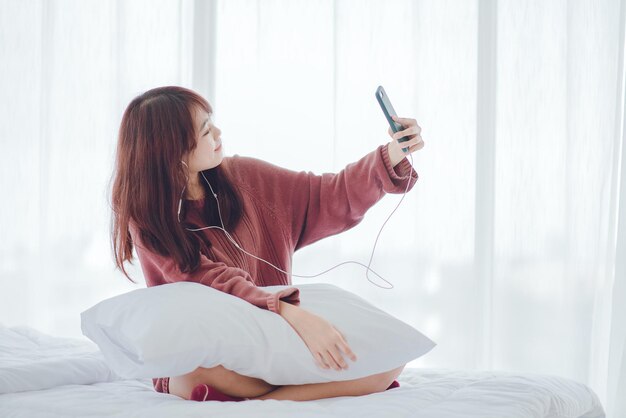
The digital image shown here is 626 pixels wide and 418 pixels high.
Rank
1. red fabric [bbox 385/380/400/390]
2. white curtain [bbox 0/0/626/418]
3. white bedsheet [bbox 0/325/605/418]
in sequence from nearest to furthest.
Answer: white bedsheet [bbox 0/325/605/418] → red fabric [bbox 385/380/400/390] → white curtain [bbox 0/0/626/418]

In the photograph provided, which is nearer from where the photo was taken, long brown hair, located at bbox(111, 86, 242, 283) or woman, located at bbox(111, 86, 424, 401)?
woman, located at bbox(111, 86, 424, 401)

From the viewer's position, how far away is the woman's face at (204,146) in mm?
1595

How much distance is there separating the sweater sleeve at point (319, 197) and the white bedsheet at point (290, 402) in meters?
0.39

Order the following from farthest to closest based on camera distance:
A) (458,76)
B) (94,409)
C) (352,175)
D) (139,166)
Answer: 1. (458,76)
2. (352,175)
3. (139,166)
4. (94,409)

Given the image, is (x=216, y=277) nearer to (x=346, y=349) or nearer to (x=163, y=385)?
(x=163, y=385)

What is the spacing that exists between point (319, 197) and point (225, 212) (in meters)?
0.24

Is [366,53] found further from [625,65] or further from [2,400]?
[2,400]

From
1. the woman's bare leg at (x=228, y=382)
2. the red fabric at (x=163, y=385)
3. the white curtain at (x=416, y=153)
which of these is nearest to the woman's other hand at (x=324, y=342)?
the woman's bare leg at (x=228, y=382)

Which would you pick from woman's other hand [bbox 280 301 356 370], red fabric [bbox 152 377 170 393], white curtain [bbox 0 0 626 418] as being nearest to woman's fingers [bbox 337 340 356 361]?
woman's other hand [bbox 280 301 356 370]

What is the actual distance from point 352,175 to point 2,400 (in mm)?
844

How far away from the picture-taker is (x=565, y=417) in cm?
129

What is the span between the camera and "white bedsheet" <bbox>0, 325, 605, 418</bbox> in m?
1.13

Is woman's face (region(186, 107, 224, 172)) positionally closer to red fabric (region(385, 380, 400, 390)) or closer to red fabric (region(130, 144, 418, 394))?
red fabric (region(130, 144, 418, 394))

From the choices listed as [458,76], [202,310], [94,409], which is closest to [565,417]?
[202,310]
